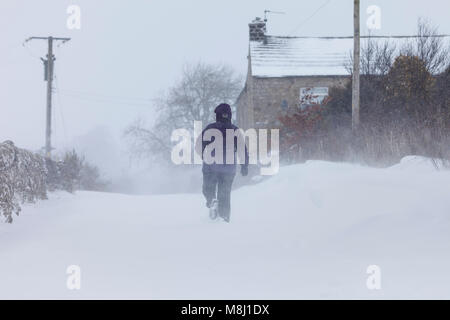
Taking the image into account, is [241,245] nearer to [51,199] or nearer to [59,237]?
[59,237]

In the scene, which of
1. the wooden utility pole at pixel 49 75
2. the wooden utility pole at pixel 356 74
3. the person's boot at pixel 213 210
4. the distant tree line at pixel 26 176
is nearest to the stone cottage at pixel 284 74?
the wooden utility pole at pixel 49 75

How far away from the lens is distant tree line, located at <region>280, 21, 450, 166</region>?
36.6ft

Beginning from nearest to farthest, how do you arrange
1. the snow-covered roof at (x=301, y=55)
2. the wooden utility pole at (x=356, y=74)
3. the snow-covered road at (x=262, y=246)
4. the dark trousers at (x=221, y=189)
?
1. the snow-covered road at (x=262, y=246)
2. the dark trousers at (x=221, y=189)
3. the wooden utility pole at (x=356, y=74)
4. the snow-covered roof at (x=301, y=55)

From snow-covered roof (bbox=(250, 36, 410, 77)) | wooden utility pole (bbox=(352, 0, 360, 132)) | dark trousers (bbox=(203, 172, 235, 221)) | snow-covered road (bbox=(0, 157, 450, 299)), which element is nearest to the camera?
snow-covered road (bbox=(0, 157, 450, 299))

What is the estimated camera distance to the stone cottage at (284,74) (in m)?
28.2

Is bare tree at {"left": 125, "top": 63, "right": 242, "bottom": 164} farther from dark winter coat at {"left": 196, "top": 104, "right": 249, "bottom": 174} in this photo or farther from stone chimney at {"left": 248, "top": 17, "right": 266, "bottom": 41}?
dark winter coat at {"left": 196, "top": 104, "right": 249, "bottom": 174}

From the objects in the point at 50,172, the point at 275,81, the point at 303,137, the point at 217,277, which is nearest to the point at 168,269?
the point at 217,277

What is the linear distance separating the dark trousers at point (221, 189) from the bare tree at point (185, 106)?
33.4m

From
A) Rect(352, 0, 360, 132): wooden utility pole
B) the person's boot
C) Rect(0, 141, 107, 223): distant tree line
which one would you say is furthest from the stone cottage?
the person's boot

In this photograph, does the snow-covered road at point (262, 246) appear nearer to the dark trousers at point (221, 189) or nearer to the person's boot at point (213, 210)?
the person's boot at point (213, 210)

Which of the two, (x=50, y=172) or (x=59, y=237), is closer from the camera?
(x=59, y=237)

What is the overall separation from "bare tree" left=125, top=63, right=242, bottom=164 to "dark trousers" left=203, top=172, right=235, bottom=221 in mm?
33398
